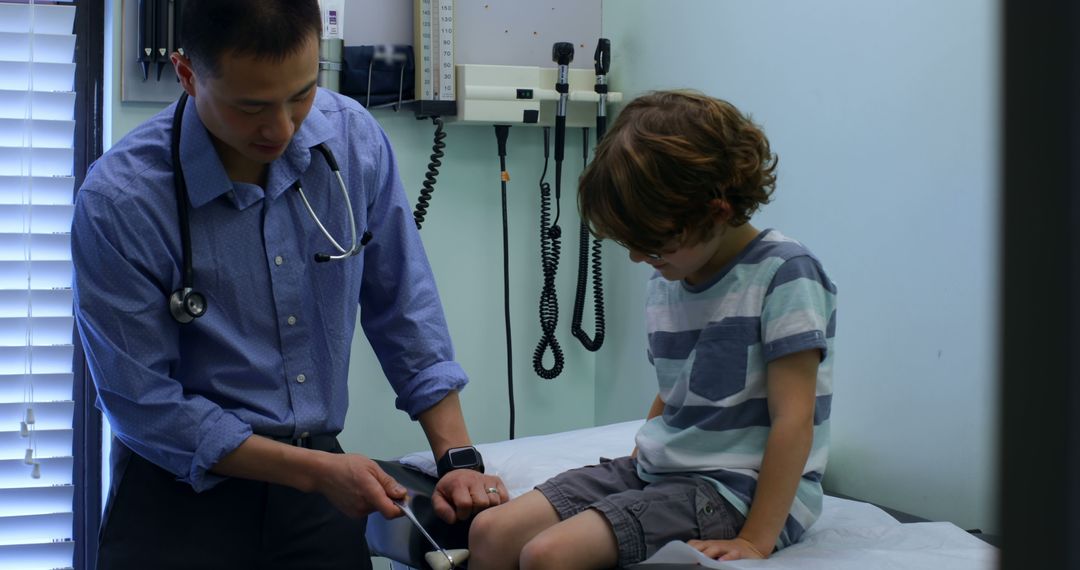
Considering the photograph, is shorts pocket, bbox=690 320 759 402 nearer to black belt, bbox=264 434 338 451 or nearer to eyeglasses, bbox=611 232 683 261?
eyeglasses, bbox=611 232 683 261

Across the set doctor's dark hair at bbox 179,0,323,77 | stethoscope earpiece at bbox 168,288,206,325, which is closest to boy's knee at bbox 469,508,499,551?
stethoscope earpiece at bbox 168,288,206,325

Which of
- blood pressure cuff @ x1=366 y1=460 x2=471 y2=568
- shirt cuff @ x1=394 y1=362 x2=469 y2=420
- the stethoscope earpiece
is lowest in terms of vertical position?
blood pressure cuff @ x1=366 y1=460 x2=471 y2=568

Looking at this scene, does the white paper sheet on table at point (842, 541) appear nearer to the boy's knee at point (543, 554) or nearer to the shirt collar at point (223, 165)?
the boy's knee at point (543, 554)

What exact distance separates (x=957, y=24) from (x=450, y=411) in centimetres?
96

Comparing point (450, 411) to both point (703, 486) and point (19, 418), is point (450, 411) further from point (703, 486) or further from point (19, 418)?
point (19, 418)

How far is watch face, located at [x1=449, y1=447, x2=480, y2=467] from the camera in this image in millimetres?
1513

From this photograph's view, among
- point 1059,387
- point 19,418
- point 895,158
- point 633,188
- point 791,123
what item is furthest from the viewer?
point 19,418

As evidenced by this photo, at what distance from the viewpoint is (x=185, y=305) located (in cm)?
135

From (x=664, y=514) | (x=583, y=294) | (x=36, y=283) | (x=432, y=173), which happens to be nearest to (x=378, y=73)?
(x=432, y=173)

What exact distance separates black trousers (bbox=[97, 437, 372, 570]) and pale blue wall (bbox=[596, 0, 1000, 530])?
0.92m

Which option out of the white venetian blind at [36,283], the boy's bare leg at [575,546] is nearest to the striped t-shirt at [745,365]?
the boy's bare leg at [575,546]

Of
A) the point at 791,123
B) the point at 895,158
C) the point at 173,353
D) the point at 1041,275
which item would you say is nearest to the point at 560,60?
the point at 791,123

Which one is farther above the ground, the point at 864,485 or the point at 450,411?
the point at 450,411

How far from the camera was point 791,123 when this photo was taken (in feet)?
6.48
